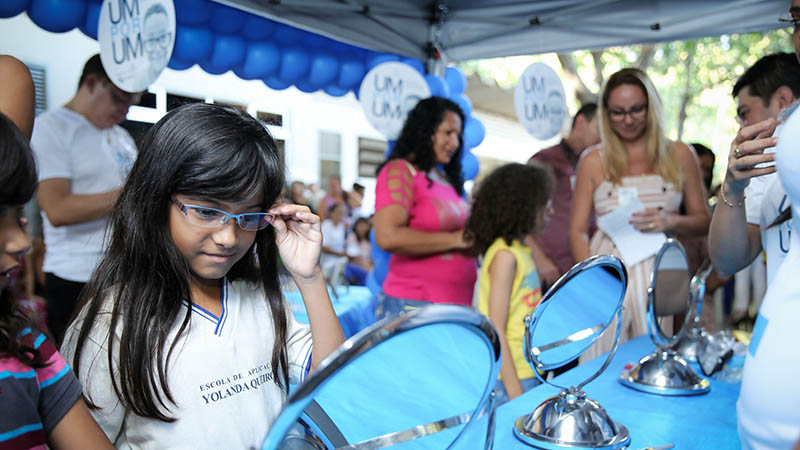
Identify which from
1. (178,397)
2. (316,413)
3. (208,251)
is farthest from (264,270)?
(316,413)

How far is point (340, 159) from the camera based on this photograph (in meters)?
11.5

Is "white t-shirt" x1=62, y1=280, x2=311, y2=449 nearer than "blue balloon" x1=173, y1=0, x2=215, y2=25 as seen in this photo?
Yes

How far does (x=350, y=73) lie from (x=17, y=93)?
306cm

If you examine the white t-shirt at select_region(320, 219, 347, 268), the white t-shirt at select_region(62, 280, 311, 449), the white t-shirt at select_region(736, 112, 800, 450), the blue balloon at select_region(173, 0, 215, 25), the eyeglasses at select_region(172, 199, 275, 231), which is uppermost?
the blue balloon at select_region(173, 0, 215, 25)

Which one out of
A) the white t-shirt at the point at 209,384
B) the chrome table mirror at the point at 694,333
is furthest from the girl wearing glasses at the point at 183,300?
the chrome table mirror at the point at 694,333

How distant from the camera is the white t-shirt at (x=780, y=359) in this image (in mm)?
768

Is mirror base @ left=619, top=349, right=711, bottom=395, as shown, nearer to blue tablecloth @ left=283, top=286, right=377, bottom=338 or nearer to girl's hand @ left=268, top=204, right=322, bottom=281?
girl's hand @ left=268, top=204, right=322, bottom=281

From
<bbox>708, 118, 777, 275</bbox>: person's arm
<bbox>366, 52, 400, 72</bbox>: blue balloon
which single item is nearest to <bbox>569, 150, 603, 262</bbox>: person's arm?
<bbox>708, 118, 777, 275</bbox>: person's arm

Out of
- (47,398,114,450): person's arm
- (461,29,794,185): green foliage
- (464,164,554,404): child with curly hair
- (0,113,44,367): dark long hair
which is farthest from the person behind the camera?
(461,29,794,185): green foliage

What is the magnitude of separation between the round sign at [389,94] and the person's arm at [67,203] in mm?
1862

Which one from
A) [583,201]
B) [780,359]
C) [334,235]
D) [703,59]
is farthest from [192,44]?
[703,59]

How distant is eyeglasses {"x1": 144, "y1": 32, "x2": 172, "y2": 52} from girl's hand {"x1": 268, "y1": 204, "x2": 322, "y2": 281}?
5.30 feet

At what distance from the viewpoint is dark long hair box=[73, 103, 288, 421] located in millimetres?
1057

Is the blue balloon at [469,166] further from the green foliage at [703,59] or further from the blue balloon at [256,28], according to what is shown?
the green foliage at [703,59]
